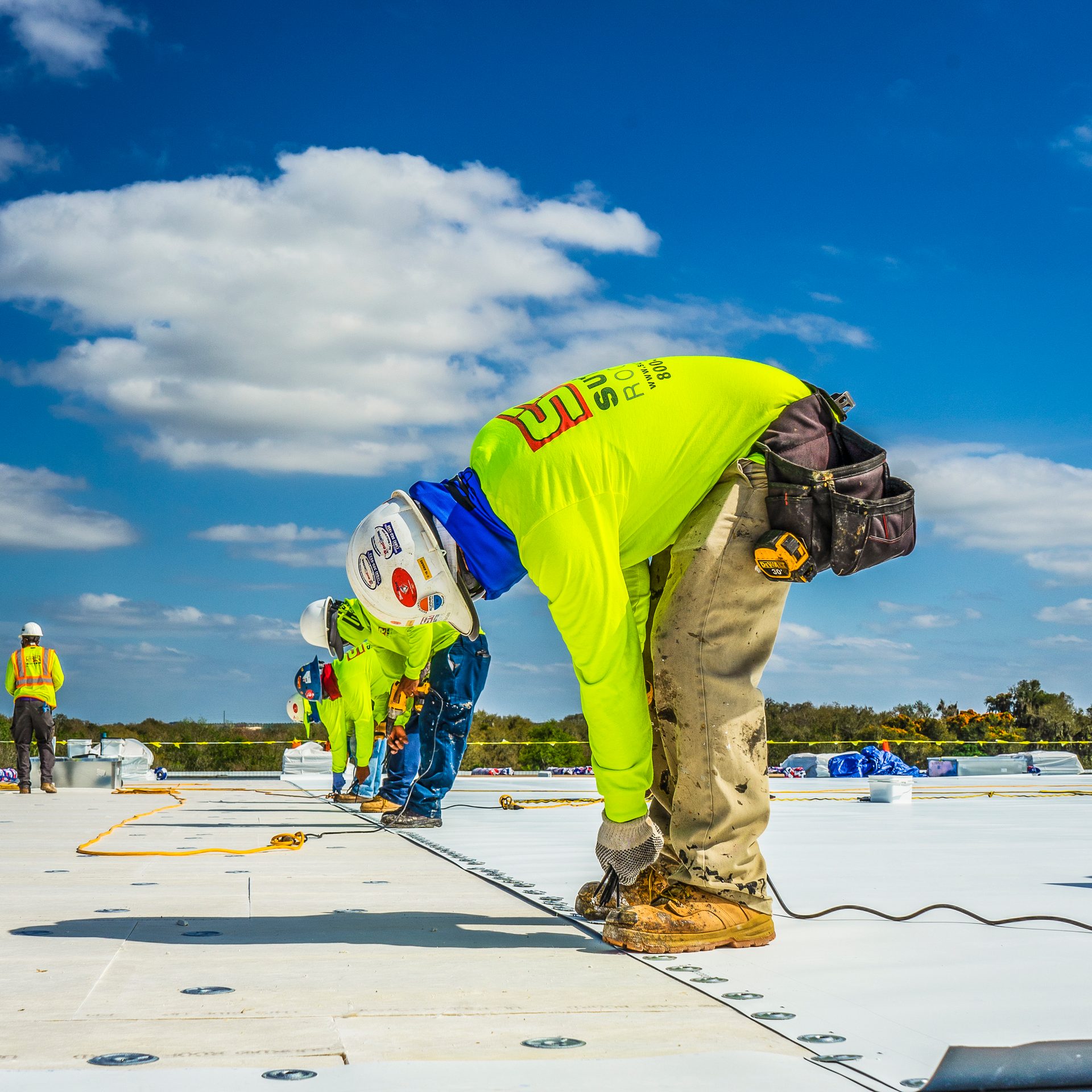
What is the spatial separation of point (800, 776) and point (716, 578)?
17874 mm

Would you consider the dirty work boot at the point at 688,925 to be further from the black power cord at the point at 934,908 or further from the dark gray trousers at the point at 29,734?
the dark gray trousers at the point at 29,734

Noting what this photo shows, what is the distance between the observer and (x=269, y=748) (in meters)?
27.2

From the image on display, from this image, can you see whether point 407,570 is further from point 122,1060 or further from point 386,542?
point 122,1060

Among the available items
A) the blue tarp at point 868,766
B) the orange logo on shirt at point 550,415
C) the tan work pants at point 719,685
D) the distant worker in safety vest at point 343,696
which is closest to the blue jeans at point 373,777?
the distant worker in safety vest at point 343,696

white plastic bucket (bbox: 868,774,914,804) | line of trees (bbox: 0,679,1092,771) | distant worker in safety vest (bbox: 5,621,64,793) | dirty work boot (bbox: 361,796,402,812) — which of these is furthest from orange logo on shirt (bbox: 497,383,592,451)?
line of trees (bbox: 0,679,1092,771)

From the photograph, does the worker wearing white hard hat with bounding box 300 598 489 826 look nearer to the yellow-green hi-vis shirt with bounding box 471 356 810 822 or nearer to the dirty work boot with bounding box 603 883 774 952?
the yellow-green hi-vis shirt with bounding box 471 356 810 822

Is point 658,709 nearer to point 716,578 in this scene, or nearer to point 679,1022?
point 716,578

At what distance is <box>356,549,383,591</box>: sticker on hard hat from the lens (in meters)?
3.37

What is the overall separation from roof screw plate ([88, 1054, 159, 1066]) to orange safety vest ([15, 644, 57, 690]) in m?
12.7

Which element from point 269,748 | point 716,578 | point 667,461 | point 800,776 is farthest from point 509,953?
point 269,748

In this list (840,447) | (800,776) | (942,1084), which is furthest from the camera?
(800,776)

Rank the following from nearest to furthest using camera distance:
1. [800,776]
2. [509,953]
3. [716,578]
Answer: [509,953] → [716,578] → [800,776]

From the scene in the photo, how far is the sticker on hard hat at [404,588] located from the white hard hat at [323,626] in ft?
22.7

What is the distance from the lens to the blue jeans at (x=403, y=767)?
8.42m
